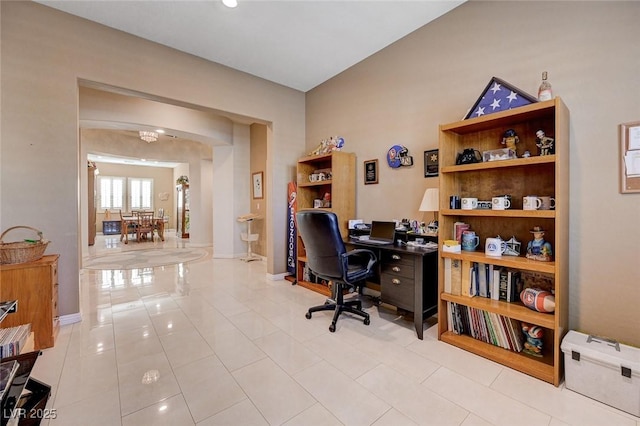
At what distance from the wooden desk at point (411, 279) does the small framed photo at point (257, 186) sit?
4.09 metres

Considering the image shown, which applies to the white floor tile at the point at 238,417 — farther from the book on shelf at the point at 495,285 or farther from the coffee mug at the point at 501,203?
the coffee mug at the point at 501,203

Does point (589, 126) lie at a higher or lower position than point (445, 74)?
lower

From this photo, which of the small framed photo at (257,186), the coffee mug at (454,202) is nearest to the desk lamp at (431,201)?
the coffee mug at (454,202)

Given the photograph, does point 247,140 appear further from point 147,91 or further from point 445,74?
point 445,74

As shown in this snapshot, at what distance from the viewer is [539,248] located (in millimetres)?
2006

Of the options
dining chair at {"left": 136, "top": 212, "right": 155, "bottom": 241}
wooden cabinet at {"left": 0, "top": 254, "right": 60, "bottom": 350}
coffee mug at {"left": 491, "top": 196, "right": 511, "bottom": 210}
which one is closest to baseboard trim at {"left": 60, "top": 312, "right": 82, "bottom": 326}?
wooden cabinet at {"left": 0, "top": 254, "right": 60, "bottom": 350}

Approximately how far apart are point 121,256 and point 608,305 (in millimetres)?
7969

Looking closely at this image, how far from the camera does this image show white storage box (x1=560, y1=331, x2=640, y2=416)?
4.92 ft

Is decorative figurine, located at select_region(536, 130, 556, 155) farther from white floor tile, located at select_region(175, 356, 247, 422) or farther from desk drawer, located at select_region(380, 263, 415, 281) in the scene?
white floor tile, located at select_region(175, 356, 247, 422)

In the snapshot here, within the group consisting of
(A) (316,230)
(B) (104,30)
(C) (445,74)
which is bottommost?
(A) (316,230)

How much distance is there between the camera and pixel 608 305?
1.88 meters

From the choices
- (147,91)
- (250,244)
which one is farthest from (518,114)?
(250,244)

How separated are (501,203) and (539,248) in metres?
0.42

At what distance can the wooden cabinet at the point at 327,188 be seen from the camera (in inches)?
140
